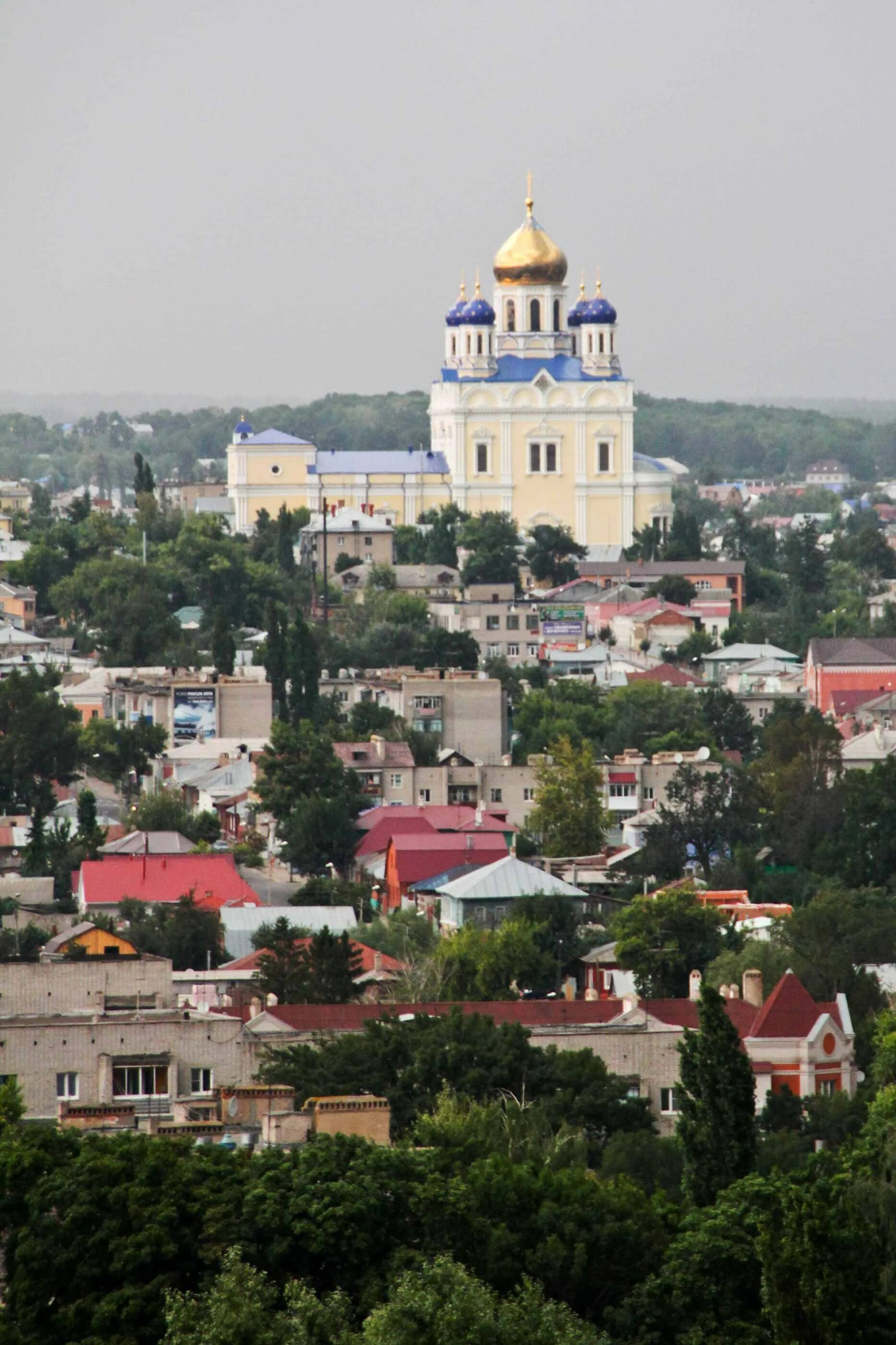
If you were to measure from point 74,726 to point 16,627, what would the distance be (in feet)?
43.3

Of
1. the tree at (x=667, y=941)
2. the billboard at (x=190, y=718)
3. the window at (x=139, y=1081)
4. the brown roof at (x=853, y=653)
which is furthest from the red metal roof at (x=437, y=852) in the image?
the brown roof at (x=853, y=653)

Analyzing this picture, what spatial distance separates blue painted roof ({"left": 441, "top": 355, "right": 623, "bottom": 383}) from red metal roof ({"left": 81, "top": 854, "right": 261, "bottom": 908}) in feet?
125

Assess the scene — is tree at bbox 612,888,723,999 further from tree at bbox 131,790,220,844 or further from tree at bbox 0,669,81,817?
tree at bbox 0,669,81,817

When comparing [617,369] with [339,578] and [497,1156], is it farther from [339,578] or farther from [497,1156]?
[497,1156]

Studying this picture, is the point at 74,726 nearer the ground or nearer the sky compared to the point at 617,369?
nearer the ground

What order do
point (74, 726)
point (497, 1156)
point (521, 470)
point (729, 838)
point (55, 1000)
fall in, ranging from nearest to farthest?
point (497, 1156), point (55, 1000), point (729, 838), point (74, 726), point (521, 470)

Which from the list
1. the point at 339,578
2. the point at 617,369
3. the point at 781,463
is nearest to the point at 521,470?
the point at 617,369

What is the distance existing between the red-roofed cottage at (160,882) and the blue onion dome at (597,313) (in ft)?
130

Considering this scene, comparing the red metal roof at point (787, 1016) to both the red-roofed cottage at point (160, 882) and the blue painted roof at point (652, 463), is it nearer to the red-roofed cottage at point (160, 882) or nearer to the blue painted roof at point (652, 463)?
the red-roofed cottage at point (160, 882)

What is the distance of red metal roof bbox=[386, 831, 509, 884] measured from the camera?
34625 mm

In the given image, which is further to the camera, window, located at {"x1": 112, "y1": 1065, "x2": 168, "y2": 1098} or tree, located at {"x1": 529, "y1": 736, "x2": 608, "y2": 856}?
tree, located at {"x1": 529, "y1": 736, "x2": 608, "y2": 856}

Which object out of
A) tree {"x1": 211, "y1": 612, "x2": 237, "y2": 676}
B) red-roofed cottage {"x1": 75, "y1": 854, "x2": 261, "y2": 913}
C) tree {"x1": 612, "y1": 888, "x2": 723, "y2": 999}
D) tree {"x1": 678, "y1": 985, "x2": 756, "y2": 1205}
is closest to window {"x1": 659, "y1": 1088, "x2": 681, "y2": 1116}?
tree {"x1": 678, "y1": 985, "x2": 756, "y2": 1205}

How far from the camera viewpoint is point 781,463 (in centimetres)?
16800

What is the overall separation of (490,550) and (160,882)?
29499mm
